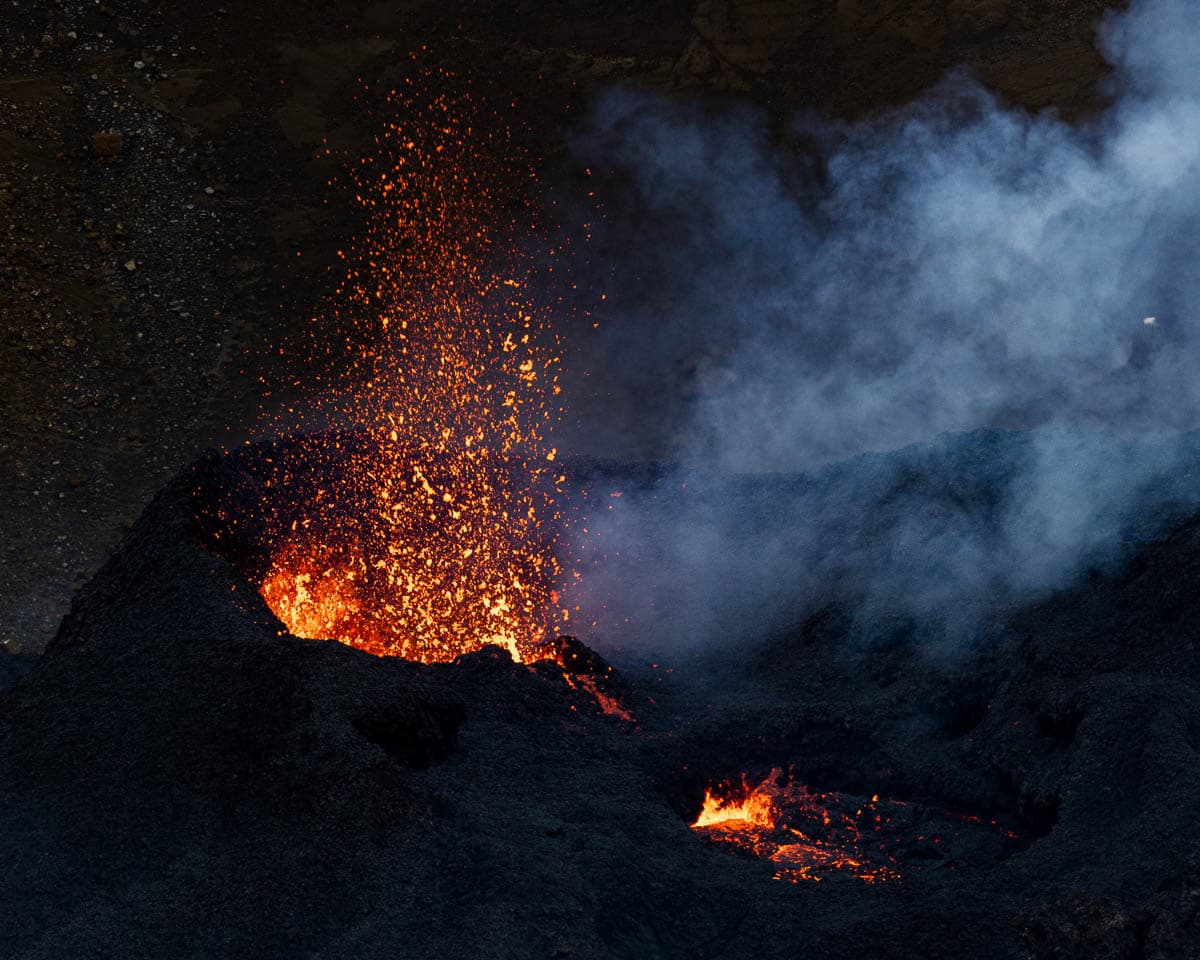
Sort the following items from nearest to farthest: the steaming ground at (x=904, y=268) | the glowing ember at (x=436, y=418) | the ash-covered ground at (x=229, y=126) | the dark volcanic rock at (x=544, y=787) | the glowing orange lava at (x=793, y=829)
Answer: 1. the dark volcanic rock at (x=544, y=787)
2. the glowing orange lava at (x=793, y=829)
3. the glowing ember at (x=436, y=418)
4. the ash-covered ground at (x=229, y=126)
5. the steaming ground at (x=904, y=268)

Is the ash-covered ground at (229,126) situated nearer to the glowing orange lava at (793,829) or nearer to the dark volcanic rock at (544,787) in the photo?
the dark volcanic rock at (544,787)

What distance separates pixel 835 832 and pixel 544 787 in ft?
4.37

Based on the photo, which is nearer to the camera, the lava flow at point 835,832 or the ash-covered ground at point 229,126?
the lava flow at point 835,832

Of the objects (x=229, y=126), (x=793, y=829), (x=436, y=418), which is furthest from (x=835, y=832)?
(x=229, y=126)

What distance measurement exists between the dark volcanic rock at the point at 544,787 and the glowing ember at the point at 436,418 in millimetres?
1197

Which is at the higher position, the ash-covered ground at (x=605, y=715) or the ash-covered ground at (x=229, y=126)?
the ash-covered ground at (x=229, y=126)

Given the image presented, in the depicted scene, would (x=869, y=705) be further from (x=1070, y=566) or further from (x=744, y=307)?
(x=744, y=307)

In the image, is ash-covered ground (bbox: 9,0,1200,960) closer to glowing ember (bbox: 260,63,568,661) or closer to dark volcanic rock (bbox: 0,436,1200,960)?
dark volcanic rock (bbox: 0,436,1200,960)

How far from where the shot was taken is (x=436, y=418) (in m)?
12.3

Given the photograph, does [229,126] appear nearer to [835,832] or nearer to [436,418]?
[436,418]

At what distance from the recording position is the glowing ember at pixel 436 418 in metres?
8.84

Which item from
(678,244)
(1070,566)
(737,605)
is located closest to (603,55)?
(678,244)

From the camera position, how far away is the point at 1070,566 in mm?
7969

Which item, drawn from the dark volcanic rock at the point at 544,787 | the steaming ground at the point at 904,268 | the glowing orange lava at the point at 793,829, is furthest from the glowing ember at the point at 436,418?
the glowing orange lava at the point at 793,829
